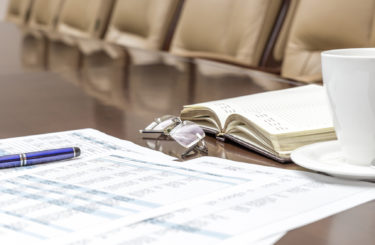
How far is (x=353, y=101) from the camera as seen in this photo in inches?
19.6

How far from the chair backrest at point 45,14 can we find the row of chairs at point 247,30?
0.57 metres

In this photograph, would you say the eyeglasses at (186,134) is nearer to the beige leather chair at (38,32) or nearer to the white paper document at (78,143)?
the white paper document at (78,143)

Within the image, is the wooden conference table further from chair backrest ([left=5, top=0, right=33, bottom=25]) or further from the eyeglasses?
chair backrest ([left=5, top=0, right=33, bottom=25])

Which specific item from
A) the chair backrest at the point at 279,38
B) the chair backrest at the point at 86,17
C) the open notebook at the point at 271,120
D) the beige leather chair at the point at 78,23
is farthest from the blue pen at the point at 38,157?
the chair backrest at the point at 86,17

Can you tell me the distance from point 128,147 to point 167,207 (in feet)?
0.61

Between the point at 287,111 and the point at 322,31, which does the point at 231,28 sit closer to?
the point at 322,31

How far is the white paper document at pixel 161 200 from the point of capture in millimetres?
389


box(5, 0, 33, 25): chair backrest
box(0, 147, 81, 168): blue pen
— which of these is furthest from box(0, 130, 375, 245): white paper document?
box(5, 0, 33, 25): chair backrest

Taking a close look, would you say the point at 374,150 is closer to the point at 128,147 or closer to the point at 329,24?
the point at 128,147

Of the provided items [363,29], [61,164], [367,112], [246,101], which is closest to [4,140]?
[61,164]

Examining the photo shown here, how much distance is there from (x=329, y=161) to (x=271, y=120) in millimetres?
84

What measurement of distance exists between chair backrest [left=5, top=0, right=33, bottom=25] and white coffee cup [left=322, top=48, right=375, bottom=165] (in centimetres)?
298

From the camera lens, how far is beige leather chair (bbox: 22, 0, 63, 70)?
4.08ft

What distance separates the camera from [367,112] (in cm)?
50
